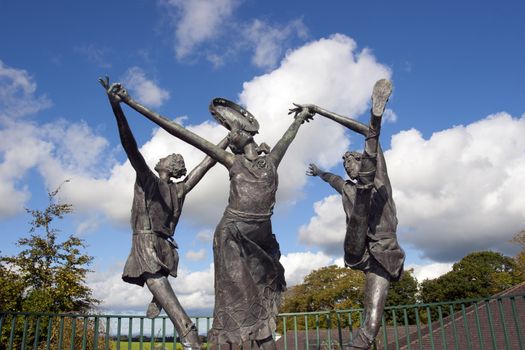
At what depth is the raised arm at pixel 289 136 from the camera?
655 centimetres

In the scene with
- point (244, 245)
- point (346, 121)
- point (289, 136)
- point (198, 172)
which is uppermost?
point (346, 121)

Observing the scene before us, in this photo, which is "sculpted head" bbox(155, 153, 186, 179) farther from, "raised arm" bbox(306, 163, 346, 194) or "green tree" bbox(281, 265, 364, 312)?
"green tree" bbox(281, 265, 364, 312)

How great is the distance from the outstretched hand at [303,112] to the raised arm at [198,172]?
104 centimetres

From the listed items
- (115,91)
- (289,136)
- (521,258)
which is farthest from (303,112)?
(521,258)

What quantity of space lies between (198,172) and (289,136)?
1.36 m

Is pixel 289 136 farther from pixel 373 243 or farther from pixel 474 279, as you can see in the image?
pixel 474 279

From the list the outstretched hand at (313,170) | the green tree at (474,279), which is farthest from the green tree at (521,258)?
the outstretched hand at (313,170)

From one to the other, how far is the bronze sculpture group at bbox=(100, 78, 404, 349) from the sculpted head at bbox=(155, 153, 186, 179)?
0.04 ft

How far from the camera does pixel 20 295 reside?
76.7 feet

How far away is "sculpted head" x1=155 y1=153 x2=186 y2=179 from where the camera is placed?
691 centimetres

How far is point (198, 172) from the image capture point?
7168mm

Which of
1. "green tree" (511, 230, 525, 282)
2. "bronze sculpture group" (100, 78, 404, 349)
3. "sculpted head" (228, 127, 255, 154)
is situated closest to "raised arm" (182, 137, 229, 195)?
"bronze sculpture group" (100, 78, 404, 349)

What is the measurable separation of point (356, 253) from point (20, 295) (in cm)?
2146

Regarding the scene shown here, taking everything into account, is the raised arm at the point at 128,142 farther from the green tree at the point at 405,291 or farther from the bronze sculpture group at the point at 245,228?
the green tree at the point at 405,291
